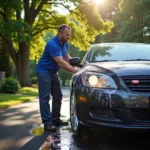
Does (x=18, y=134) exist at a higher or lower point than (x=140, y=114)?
lower

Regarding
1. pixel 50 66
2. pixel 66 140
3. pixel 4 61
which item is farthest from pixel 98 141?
pixel 4 61

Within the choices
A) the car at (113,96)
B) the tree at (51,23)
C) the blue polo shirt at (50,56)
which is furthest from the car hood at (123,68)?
the tree at (51,23)

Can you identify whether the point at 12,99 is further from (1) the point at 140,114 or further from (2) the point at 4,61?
(2) the point at 4,61

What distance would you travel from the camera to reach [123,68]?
5.27 metres

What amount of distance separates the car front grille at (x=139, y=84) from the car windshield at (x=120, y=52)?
121 cm

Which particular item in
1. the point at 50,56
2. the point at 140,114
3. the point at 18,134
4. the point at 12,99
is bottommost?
the point at 12,99

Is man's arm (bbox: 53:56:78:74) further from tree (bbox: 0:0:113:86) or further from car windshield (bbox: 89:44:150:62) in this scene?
tree (bbox: 0:0:113:86)

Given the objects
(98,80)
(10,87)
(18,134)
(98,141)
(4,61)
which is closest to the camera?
(98,80)

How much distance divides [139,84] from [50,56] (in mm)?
2250

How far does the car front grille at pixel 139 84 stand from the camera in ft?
16.2

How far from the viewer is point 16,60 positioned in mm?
31188

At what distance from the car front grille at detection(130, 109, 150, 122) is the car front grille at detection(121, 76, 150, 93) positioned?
0.26 meters

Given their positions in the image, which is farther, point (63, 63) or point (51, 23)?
point (51, 23)

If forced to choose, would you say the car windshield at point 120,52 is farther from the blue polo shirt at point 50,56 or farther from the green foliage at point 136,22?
the green foliage at point 136,22
